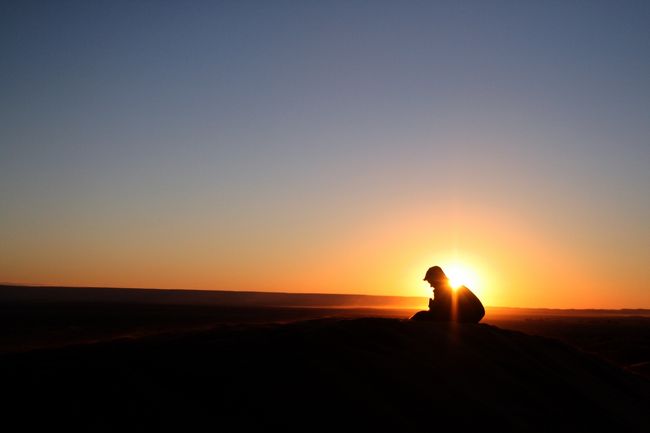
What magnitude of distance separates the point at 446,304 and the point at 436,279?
525mm

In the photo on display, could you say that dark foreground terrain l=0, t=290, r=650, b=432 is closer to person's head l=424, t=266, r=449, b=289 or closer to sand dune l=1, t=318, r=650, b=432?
sand dune l=1, t=318, r=650, b=432

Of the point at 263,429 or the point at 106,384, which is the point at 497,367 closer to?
the point at 263,429

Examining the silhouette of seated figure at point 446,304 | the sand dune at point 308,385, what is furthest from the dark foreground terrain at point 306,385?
the silhouette of seated figure at point 446,304

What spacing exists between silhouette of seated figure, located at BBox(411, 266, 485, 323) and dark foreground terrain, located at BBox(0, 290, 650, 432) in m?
2.34

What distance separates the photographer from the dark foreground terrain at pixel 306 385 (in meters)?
5.15

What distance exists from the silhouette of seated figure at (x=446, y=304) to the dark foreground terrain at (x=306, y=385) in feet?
7.67

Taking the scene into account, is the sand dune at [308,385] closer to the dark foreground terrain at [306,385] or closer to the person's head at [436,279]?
the dark foreground terrain at [306,385]

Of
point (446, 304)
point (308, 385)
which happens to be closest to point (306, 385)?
point (308, 385)

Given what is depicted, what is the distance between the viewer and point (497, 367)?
865cm

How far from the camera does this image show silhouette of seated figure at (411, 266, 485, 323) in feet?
39.8

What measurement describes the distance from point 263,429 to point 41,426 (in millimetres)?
1725

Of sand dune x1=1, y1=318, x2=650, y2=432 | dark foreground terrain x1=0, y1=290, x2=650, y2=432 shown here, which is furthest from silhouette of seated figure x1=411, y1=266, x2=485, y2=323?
sand dune x1=1, y1=318, x2=650, y2=432

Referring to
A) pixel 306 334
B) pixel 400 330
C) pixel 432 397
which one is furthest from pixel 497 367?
pixel 306 334

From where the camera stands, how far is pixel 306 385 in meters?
6.09
